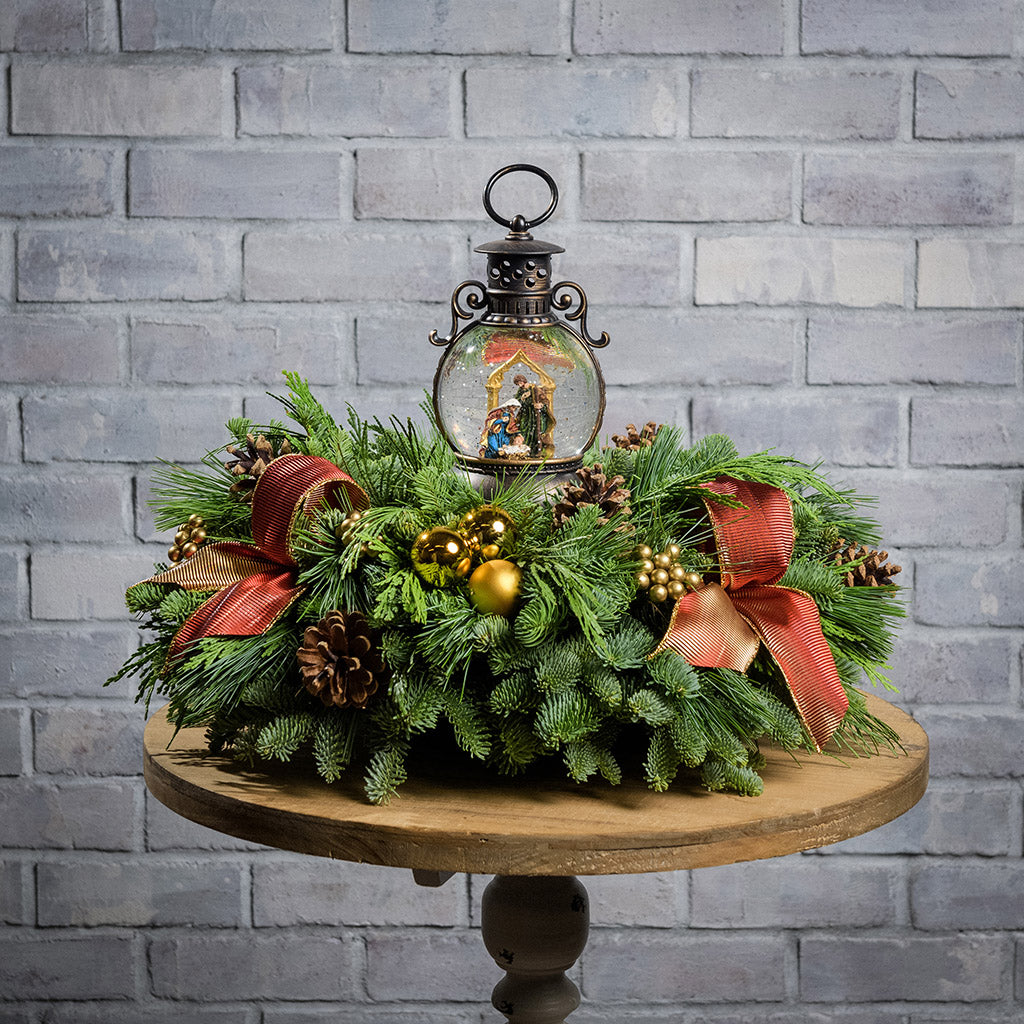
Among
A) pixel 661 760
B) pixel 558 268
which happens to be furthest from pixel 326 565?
pixel 558 268

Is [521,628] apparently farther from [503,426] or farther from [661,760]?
[503,426]

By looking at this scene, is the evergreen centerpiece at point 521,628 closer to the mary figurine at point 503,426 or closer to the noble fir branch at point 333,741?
the noble fir branch at point 333,741

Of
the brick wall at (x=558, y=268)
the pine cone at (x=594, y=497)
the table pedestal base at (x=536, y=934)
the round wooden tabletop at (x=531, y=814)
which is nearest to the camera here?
the round wooden tabletop at (x=531, y=814)

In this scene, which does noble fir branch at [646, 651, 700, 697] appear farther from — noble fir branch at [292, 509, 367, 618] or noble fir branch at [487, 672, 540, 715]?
noble fir branch at [292, 509, 367, 618]

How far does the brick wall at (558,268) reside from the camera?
140cm

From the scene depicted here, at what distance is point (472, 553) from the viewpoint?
2.70 feet

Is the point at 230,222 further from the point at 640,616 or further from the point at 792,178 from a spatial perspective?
the point at 640,616

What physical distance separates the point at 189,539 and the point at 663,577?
13.8 inches

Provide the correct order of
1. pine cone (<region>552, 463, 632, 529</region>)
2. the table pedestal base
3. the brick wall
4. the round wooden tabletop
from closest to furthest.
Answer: the round wooden tabletop
pine cone (<region>552, 463, 632, 529</region>)
the table pedestal base
the brick wall

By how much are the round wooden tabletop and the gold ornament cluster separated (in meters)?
0.13

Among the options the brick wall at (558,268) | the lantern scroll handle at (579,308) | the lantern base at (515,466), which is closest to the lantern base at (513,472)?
the lantern base at (515,466)

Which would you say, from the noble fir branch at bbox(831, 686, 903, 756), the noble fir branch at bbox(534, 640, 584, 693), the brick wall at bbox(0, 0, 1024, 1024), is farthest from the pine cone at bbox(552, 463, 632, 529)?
the brick wall at bbox(0, 0, 1024, 1024)

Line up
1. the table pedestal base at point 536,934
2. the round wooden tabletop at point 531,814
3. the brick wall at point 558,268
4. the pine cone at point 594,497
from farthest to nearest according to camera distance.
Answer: the brick wall at point 558,268
the table pedestal base at point 536,934
the pine cone at point 594,497
the round wooden tabletop at point 531,814

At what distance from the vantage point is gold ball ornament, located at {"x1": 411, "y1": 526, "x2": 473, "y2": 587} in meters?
0.82
